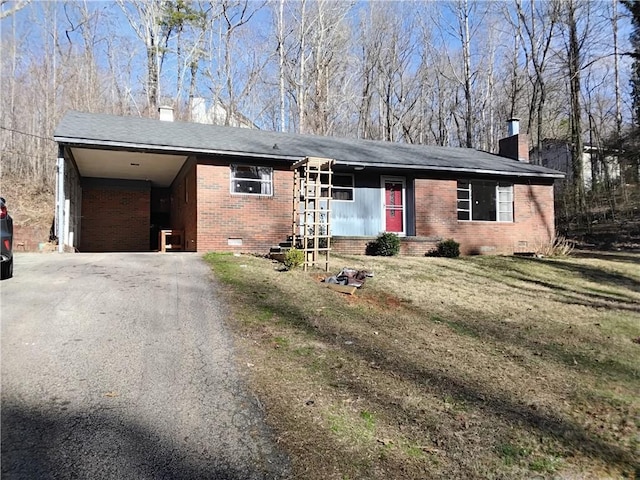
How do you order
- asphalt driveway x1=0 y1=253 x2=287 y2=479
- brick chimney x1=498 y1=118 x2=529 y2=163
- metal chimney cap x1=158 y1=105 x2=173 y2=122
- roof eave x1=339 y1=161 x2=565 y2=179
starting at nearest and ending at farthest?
1. asphalt driveway x1=0 y1=253 x2=287 y2=479
2. roof eave x1=339 y1=161 x2=565 y2=179
3. metal chimney cap x1=158 y1=105 x2=173 y2=122
4. brick chimney x1=498 y1=118 x2=529 y2=163

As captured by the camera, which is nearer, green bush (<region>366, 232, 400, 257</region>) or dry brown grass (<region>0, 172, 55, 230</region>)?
green bush (<region>366, 232, 400, 257</region>)

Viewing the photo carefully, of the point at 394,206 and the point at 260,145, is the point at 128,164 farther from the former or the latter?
the point at 394,206

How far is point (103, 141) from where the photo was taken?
432 inches

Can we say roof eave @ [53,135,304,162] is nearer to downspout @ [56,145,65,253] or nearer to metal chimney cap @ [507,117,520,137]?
downspout @ [56,145,65,253]

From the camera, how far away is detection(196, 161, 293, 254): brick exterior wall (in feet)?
39.6

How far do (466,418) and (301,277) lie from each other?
501 centimetres

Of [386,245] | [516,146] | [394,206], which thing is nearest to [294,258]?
[386,245]

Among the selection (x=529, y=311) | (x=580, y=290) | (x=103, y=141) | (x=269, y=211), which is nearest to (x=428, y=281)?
(x=529, y=311)

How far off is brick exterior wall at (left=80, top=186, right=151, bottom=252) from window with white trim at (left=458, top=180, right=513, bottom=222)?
12.3 meters

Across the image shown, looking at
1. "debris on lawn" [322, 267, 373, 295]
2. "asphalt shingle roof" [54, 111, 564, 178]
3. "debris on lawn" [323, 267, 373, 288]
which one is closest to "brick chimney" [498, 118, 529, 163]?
"asphalt shingle roof" [54, 111, 564, 178]

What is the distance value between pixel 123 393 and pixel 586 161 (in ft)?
110

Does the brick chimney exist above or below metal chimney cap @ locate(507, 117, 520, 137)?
below

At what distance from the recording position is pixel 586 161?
29.8 metres

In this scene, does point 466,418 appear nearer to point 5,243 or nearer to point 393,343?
point 393,343
